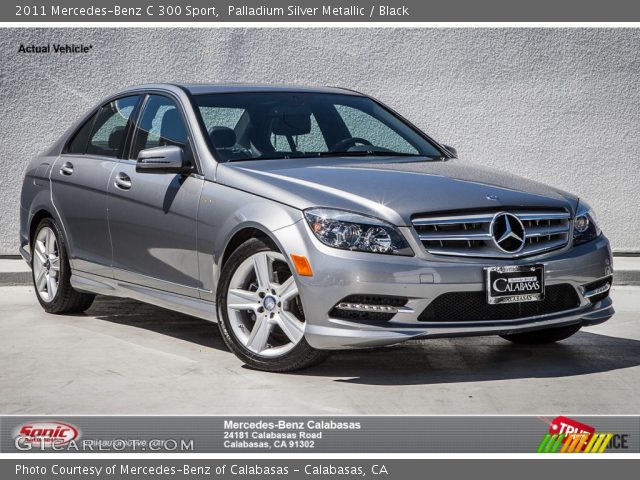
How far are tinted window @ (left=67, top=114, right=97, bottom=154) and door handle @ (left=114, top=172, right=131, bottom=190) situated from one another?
92cm

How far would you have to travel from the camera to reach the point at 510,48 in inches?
466

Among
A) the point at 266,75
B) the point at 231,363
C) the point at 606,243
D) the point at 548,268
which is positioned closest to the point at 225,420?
the point at 231,363

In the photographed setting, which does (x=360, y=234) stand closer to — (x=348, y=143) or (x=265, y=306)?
(x=265, y=306)

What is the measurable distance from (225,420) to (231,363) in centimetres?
139

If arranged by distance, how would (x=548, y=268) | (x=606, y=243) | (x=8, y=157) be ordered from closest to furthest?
(x=548, y=268)
(x=606, y=243)
(x=8, y=157)

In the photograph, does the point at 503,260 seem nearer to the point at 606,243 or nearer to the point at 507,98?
the point at 606,243

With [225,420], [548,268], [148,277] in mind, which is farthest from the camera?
[148,277]

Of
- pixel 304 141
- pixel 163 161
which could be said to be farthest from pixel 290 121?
pixel 163 161

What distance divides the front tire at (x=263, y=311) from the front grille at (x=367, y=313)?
250 millimetres

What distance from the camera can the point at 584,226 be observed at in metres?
6.54

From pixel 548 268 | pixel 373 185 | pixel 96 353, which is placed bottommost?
pixel 96 353

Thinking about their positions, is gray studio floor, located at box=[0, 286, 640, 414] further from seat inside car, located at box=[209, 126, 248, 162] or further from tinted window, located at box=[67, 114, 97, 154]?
tinted window, located at box=[67, 114, 97, 154]

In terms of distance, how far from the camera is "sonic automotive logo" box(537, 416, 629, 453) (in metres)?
4.90

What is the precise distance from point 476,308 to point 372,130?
232cm
